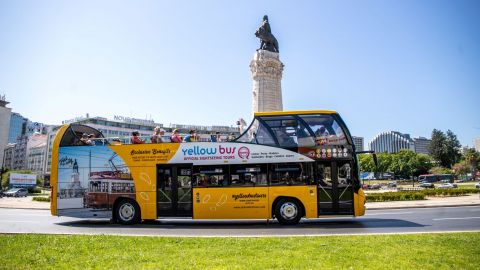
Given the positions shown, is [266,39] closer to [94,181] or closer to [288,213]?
[288,213]

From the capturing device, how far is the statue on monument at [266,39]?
34594 mm

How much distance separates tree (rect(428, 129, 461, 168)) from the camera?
336 ft

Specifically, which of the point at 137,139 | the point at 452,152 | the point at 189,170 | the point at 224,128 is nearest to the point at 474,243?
the point at 189,170

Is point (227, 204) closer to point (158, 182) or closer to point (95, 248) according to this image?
point (158, 182)

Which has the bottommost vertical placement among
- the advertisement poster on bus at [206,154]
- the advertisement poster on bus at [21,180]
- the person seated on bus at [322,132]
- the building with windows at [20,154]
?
the advertisement poster on bus at [21,180]

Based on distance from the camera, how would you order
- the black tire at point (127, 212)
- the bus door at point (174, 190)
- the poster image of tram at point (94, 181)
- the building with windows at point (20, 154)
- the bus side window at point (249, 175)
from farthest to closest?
the building with windows at point (20, 154) → the poster image of tram at point (94, 181) → the black tire at point (127, 212) → the bus door at point (174, 190) → the bus side window at point (249, 175)

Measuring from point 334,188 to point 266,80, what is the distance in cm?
1960

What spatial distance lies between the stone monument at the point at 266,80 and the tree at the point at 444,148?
292ft

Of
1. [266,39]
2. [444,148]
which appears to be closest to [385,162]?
[444,148]

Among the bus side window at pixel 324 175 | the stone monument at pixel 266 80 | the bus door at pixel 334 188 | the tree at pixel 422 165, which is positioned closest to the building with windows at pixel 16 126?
the tree at pixel 422 165

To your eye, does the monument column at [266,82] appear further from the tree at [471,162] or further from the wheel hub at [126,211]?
the tree at [471,162]

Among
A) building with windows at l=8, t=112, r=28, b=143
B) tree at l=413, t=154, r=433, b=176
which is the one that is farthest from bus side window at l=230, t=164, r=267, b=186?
building with windows at l=8, t=112, r=28, b=143

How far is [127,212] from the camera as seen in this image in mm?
14562

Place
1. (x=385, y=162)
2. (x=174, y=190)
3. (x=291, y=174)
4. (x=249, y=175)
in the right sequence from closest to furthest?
1. (x=291, y=174)
2. (x=249, y=175)
3. (x=174, y=190)
4. (x=385, y=162)
